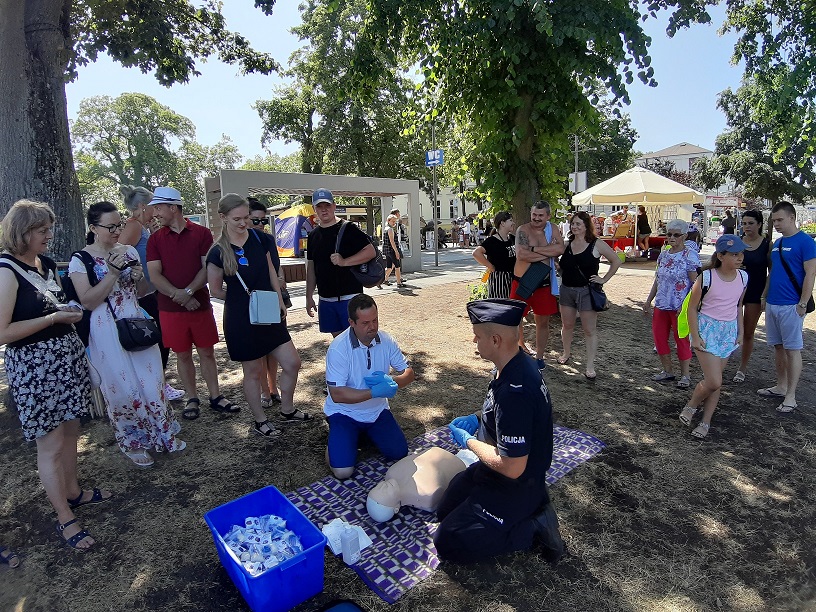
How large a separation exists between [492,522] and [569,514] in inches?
31.0

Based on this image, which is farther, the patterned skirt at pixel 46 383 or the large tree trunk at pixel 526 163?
the large tree trunk at pixel 526 163

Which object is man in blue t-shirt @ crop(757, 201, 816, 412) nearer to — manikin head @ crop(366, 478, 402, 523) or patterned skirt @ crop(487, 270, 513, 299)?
patterned skirt @ crop(487, 270, 513, 299)

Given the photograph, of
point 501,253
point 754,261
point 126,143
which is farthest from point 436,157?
point 126,143

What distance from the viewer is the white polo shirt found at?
127 inches

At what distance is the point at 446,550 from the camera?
96.7 inches

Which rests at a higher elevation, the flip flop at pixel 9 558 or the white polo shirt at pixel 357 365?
the white polo shirt at pixel 357 365

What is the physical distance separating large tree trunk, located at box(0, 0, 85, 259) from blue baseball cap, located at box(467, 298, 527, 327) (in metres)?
4.68

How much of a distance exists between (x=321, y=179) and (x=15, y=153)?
26.5 ft

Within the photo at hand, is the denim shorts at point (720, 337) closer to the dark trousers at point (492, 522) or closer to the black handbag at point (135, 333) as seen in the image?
the dark trousers at point (492, 522)

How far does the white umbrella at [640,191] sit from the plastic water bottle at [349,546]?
1315 centimetres

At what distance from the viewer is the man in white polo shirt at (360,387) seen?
125 inches

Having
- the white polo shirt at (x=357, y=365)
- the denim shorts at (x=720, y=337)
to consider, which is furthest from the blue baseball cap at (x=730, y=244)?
the white polo shirt at (x=357, y=365)

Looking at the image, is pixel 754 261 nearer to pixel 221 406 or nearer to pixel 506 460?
pixel 506 460

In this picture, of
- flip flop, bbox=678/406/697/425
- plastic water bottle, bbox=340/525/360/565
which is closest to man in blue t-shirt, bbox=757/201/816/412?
flip flop, bbox=678/406/697/425
